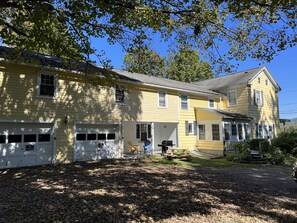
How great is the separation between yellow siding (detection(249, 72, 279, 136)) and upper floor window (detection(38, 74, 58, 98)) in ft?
60.8

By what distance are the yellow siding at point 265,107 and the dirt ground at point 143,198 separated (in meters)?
15.2

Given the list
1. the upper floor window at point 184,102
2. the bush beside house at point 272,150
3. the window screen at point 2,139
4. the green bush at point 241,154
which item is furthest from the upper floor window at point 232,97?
the window screen at point 2,139

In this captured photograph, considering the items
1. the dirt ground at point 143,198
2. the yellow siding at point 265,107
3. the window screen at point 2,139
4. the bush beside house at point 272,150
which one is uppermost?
the yellow siding at point 265,107

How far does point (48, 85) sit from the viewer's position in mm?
14648

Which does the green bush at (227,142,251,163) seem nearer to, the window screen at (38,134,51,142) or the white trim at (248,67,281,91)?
the white trim at (248,67,281,91)

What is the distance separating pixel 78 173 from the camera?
11.4 meters

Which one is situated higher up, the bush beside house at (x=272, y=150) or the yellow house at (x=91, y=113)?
the yellow house at (x=91, y=113)

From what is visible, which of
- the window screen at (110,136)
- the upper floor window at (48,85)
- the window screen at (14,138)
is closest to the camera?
the window screen at (14,138)

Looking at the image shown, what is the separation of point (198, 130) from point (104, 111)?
33.0 ft

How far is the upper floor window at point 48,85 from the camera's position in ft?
47.0

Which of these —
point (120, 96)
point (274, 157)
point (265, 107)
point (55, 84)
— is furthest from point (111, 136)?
point (265, 107)

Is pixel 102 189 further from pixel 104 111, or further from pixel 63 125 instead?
pixel 104 111

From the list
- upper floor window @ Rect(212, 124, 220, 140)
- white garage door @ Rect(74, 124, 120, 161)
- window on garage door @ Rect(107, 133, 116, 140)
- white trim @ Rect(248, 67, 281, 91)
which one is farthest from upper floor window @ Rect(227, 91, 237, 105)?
window on garage door @ Rect(107, 133, 116, 140)

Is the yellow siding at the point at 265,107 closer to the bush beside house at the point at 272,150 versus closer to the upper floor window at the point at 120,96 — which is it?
the bush beside house at the point at 272,150
